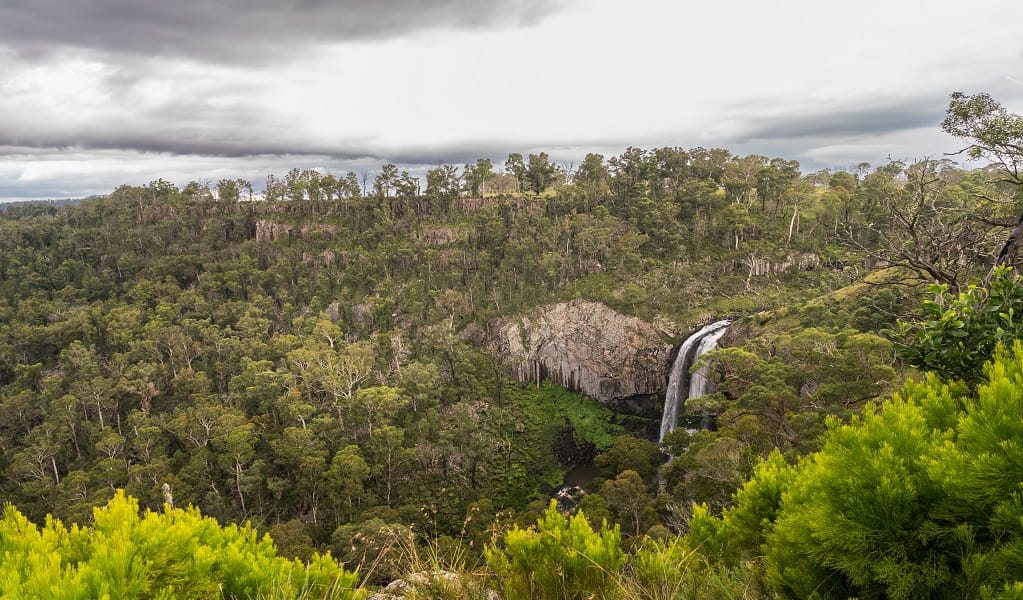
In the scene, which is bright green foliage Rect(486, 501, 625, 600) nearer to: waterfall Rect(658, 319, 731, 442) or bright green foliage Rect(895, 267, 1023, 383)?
bright green foliage Rect(895, 267, 1023, 383)

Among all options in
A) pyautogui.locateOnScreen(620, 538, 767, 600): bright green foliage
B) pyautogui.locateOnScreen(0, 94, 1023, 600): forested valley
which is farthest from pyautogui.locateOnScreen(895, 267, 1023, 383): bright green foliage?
pyautogui.locateOnScreen(620, 538, 767, 600): bright green foliage

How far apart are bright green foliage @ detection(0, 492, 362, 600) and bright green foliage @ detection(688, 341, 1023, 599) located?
4.03 meters

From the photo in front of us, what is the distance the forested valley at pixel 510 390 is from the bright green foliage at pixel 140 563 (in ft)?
0.09

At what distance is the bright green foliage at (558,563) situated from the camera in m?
4.66

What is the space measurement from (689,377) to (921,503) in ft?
109

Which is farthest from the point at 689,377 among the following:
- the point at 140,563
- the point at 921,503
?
the point at 140,563

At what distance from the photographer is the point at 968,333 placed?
3541 mm

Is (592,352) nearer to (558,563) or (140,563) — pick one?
(558,563)

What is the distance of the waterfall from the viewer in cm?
3241

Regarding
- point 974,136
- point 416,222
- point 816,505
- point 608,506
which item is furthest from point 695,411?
point 416,222

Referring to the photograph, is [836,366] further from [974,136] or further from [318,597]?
[318,597]

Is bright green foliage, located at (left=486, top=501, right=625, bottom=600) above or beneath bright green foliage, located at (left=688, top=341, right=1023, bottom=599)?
beneath

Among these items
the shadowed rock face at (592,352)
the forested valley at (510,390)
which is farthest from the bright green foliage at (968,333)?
the shadowed rock face at (592,352)

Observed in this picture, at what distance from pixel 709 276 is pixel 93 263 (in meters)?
81.0
